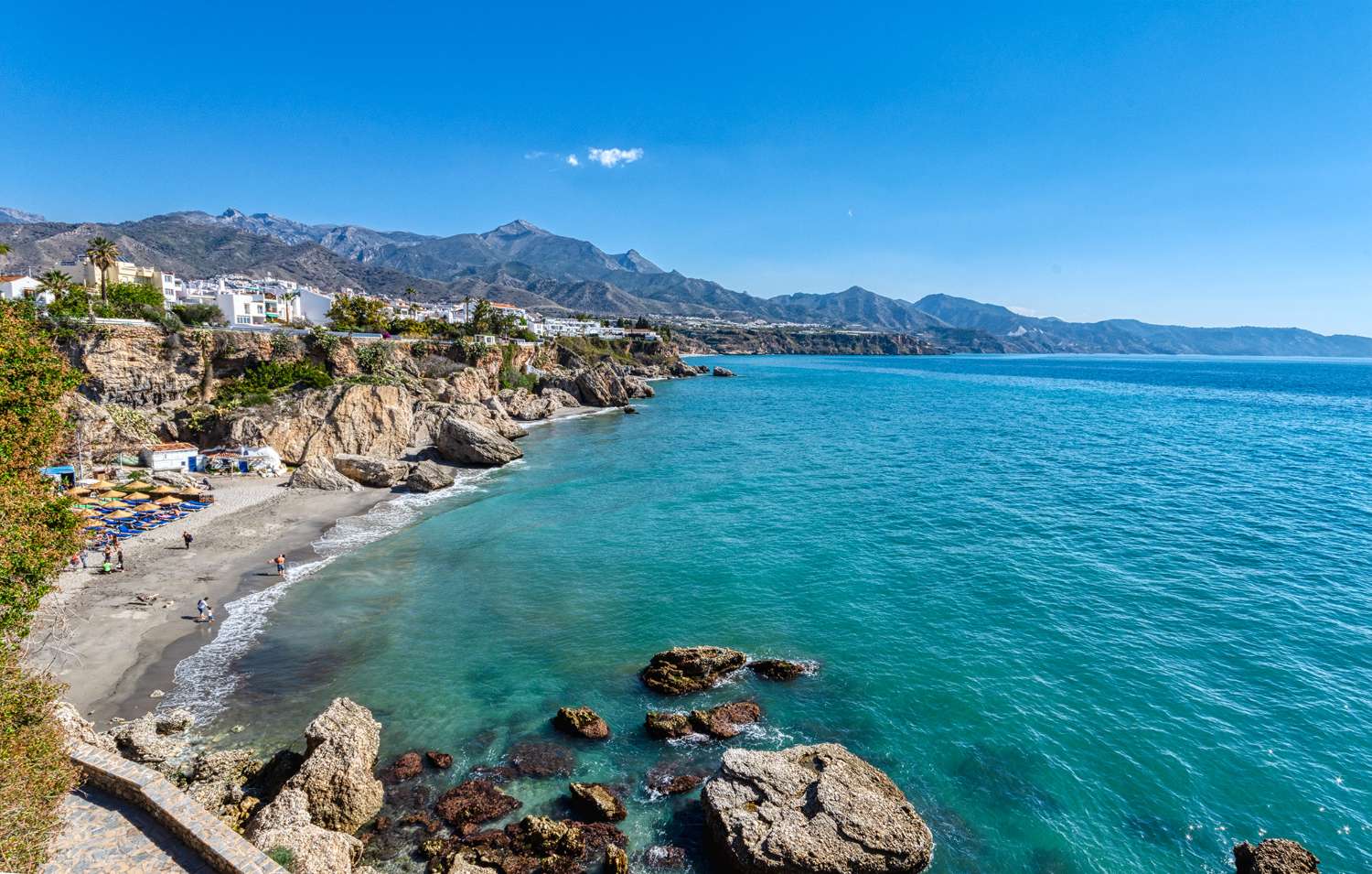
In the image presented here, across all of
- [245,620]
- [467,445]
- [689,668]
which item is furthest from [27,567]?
→ [467,445]

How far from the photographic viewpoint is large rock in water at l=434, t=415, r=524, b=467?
178 ft

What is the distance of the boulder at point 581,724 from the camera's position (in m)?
19.2

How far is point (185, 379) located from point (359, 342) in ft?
→ 58.8

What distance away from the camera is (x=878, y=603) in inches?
1093

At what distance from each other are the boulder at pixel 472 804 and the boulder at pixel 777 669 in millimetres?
9513

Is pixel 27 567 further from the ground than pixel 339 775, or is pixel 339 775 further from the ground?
pixel 27 567

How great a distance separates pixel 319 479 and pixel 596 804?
37.2 meters

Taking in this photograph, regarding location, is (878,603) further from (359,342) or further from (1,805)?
(359,342)

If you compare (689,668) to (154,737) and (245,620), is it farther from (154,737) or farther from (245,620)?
(245,620)

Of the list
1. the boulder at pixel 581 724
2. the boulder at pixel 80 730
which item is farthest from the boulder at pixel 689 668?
the boulder at pixel 80 730

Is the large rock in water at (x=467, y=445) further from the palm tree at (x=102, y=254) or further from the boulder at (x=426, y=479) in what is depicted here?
the palm tree at (x=102, y=254)

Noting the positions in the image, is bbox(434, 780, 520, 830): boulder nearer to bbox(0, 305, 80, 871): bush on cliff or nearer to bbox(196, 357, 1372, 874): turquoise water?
bbox(196, 357, 1372, 874): turquoise water

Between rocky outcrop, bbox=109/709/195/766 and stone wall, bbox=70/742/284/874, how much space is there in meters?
3.37

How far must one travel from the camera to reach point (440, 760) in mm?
18016
